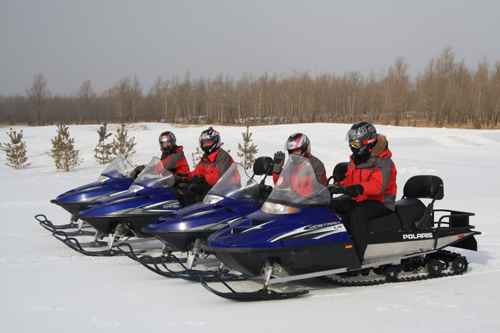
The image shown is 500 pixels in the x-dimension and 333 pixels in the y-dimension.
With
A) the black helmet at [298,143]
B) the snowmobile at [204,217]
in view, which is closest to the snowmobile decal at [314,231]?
the snowmobile at [204,217]

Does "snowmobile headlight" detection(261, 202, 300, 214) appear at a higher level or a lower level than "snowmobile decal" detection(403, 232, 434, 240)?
higher

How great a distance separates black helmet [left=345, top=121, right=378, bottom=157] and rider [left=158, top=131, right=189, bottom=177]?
3200mm

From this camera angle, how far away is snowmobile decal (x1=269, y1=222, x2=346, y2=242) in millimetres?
4004

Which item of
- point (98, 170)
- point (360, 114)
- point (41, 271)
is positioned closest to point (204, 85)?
point (360, 114)

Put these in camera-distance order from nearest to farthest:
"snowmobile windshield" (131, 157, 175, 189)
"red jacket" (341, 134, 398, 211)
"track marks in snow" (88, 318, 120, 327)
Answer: "track marks in snow" (88, 318, 120, 327), "red jacket" (341, 134, 398, 211), "snowmobile windshield" (131, 157, 175, 189)

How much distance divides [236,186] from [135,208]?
62.7 inches

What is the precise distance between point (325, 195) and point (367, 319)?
1.31 metres

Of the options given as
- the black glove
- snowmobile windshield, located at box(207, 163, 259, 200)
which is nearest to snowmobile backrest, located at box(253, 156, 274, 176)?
snowmobile windshield, located at box(207, 163, 259, 200)

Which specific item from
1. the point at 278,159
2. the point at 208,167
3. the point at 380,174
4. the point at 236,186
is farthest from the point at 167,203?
the point at 380,174

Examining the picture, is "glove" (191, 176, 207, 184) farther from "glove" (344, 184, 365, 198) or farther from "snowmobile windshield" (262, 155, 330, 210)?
"glove" (344, 184, 365, 198)

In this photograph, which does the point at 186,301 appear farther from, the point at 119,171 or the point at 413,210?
the point at 119,171

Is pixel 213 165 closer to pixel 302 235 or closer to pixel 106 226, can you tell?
pixel 106 226

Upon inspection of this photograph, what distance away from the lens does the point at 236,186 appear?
525 centimetres

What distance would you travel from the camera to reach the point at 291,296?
410 centimetres
